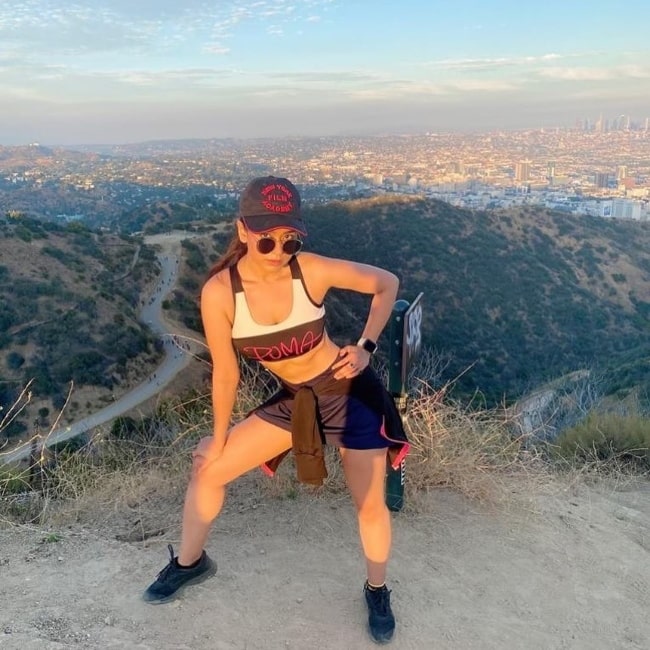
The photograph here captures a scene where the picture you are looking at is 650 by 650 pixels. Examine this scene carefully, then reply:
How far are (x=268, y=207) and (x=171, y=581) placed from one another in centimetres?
157

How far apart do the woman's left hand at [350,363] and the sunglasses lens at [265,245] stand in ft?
1.49

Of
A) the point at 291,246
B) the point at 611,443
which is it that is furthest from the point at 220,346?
the point at 611,443

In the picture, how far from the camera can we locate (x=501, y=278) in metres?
35.1

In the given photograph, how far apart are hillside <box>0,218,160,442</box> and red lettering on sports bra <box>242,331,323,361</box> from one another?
47.9 feet

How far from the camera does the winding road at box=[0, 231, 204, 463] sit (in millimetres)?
19000

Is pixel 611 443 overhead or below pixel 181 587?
below

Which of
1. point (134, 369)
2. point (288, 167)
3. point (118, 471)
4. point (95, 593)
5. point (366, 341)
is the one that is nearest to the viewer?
point (366, 341)

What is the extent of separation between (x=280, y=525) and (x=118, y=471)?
1.18 m

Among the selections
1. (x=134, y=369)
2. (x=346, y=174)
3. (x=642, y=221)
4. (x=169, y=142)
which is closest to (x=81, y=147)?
(x=169, y=142)

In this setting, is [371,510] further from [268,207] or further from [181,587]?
[268,207]

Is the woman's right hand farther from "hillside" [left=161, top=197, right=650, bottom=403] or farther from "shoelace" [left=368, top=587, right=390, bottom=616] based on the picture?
"hillside" [left=161, top=197, right=650, bottom=403]

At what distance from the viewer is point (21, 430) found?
1745cm

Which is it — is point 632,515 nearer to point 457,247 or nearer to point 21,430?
point 21,430

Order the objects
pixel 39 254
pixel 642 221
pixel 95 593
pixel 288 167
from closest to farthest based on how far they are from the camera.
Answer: pixel 95 593
pixel 39 254
pixel 642 221
pixel 288 167
